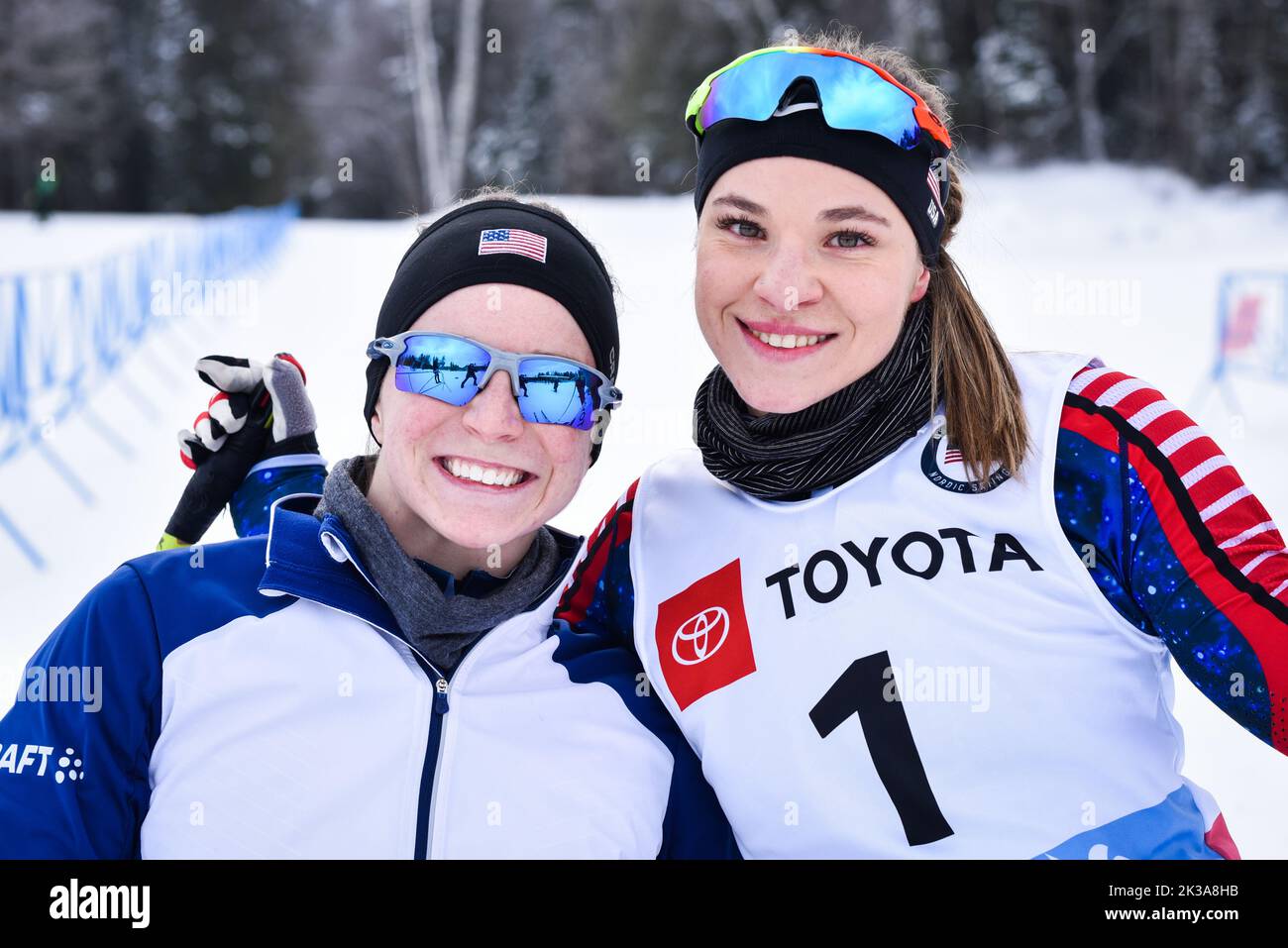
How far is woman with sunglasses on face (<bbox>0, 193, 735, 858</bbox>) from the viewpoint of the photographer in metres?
1.74

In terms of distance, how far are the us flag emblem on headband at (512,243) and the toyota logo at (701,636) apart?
702 mm

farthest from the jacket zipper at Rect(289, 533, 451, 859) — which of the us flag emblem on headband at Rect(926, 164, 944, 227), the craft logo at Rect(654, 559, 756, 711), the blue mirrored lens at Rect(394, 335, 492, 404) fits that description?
the us flag emblem on headband at Rect(926, 164, 944, 227)

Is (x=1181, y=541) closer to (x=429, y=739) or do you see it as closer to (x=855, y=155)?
(x=855, y=155)

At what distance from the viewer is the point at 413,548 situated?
6.51 ft

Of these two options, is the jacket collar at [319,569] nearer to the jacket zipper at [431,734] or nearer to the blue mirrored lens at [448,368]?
the jacket zipper at [431,734]

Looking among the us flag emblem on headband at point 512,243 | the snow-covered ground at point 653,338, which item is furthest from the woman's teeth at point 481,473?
the snow-covered ground at point 653,338

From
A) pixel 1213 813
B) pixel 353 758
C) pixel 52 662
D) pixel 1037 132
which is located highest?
pixel 1037 132

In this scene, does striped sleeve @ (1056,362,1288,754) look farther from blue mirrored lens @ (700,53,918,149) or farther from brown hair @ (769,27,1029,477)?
blue mirrored lens @ (700,53,918,149)

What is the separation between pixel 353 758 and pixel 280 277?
17.1 metres

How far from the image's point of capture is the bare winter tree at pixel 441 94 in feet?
89.0

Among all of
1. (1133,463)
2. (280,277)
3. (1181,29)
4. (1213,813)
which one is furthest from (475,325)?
(1181,29)

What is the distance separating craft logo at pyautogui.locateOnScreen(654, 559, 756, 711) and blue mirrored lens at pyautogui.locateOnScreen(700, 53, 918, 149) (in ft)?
2.69

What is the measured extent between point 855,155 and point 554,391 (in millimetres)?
701
